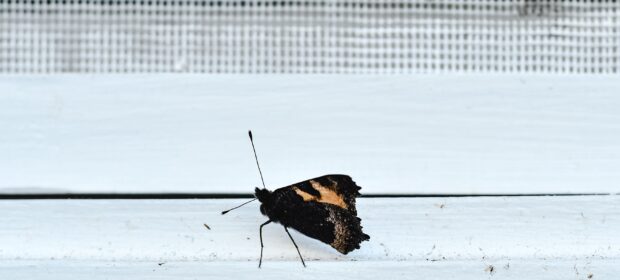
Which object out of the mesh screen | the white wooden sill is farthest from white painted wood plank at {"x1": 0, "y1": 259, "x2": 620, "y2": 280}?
the mesh screen

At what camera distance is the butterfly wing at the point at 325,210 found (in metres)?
0.83

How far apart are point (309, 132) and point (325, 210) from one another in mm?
122

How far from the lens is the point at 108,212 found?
2.92 ft

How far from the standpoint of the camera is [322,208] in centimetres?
84

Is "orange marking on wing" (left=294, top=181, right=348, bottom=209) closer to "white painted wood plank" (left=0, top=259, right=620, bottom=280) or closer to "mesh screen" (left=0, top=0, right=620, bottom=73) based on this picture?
"white painted wood plank" (left=0, top=259, right=620, bottom=280)

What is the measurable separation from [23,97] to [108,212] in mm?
185

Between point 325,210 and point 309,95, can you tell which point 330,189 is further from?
point 309,95

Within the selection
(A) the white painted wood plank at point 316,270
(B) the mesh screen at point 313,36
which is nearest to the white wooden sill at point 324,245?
(A) the white painted wood plank at point 316,270

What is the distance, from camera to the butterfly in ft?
2.74

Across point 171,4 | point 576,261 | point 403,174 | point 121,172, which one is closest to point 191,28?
point 171,4

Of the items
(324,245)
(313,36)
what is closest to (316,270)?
(324,245)

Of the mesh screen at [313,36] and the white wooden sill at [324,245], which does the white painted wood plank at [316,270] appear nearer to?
the white wooden sill at [324,245]

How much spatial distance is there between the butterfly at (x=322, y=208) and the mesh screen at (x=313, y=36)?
0.60ft

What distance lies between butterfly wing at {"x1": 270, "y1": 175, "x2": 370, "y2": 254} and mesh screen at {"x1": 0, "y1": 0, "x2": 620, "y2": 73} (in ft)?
0.60
